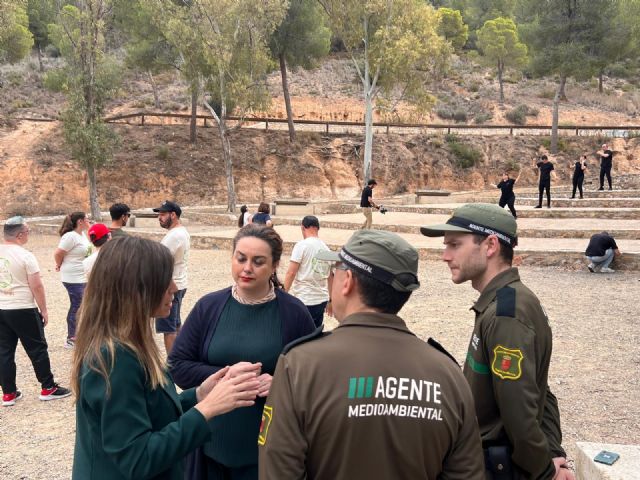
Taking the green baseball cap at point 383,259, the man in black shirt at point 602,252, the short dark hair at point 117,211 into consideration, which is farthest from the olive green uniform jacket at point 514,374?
the man in black shirt at point 602,252

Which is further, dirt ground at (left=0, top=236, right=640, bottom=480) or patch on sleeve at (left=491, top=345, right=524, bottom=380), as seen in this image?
dirt ground at (left=0, top=236, right=640, bottom=480)

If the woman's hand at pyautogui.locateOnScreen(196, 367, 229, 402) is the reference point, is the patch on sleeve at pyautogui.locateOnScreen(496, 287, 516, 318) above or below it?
above

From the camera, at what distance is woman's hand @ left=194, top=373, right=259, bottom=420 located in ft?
6.24

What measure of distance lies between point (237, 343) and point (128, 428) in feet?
2.85

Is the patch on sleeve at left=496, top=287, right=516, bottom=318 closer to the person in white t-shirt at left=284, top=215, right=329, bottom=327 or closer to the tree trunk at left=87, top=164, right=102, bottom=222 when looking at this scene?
the person in white t-shirt at left=284, top=215, right=329, bottom=327

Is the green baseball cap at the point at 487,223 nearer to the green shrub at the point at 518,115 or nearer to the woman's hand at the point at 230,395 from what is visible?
the woman's hand at the point at 230,395

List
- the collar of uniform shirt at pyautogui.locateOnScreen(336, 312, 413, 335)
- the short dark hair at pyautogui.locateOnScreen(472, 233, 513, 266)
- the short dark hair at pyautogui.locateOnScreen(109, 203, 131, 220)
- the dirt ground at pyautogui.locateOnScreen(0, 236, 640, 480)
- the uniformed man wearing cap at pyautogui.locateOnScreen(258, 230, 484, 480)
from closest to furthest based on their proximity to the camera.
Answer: the uniformed man wearing cap at pyautogui.locateOnScreen(258, 230, 484, 480)
the collar of uniform shirt at pyautogui.locateOnScreen(336, 312, 413, 335)
the short dark hair at pyautogui.locateOnScreen(472, 233, 513, 266)
the dirt ground at pyautogui.locateOnScreen(0, 236, 640, 480)
the short dark hair at pyautogui.locateOnScreen(109, 203, 131, 220)

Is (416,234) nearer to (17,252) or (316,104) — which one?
(17,252)

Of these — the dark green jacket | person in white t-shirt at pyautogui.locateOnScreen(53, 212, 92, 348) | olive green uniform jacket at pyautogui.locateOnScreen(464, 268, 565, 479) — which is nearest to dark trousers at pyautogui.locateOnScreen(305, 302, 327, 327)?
person in white t-shirt at pyautogui.locateOnScreen(53, 212, 92, 348)

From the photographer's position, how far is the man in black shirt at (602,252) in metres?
11.5

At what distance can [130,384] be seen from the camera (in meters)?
1.73

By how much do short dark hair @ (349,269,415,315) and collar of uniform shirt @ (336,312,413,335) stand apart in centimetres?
3

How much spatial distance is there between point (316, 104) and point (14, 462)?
43.7 m

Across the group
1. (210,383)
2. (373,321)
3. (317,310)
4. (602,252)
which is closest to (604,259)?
(602,252)
